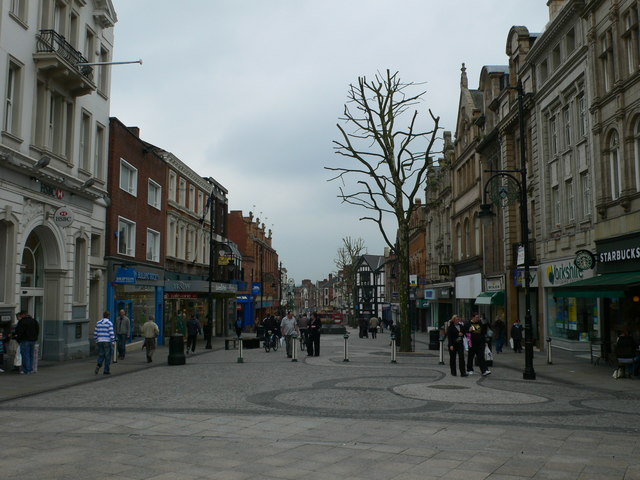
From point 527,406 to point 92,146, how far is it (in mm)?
20494

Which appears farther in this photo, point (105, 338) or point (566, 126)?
point (566, 126)

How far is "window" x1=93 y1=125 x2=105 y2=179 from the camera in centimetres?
2686

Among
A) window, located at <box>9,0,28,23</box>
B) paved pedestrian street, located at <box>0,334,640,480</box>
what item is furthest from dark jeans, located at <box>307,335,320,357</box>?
window, located at <box>9,0,28,23</box>

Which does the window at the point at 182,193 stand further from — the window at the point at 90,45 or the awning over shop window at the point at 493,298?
the awning over shop window at the point at 493,298

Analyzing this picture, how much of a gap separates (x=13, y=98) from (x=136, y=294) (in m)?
14.7

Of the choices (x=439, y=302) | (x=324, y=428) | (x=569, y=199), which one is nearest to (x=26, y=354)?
(x=324, y=428)

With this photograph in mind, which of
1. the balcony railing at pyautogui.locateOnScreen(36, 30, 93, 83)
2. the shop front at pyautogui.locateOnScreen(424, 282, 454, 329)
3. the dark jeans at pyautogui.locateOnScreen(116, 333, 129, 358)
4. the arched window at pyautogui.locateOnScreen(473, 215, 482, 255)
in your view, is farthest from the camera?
the shop front at pyautogui.locateOnScreen(424, 282, 454, 329)

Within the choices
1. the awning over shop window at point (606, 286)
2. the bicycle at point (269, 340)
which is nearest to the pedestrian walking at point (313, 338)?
the bicycle at point (269, 340)

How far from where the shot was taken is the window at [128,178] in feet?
99.3

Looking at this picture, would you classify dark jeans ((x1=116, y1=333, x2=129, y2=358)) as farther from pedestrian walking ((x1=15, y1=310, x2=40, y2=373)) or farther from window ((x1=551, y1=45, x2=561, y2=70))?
window ((x1=551, y1=45, x2=561, y2=70))

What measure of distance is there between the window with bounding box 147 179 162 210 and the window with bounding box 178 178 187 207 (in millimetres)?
4427

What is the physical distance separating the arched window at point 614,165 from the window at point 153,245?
23491mm

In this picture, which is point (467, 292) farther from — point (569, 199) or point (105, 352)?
point (105, 352)

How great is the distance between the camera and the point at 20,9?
20.0 metres
